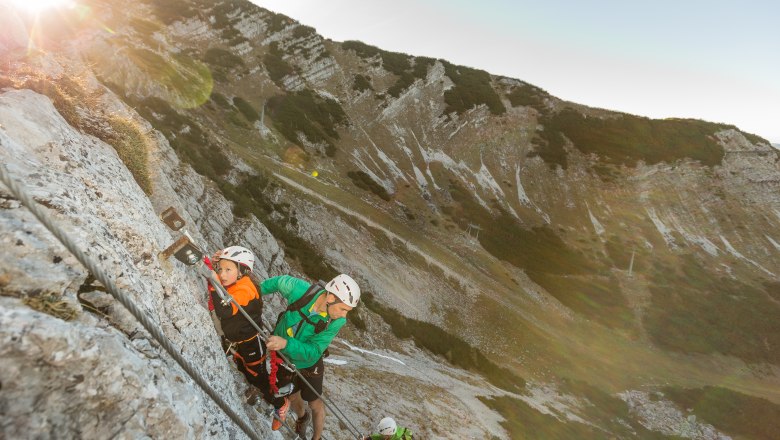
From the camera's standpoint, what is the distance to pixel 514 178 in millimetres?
90375

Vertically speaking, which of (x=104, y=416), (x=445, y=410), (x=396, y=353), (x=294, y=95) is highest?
(x=294, y=95)

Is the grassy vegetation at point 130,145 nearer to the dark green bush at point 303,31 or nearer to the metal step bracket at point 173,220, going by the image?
the metal step bracket at point 173,220

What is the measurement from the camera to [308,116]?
85438 millimetres

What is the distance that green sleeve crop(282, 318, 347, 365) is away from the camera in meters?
7.04

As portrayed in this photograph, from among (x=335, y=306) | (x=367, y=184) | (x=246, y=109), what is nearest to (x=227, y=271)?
(x=335, y=306)

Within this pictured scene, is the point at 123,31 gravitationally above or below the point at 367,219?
above

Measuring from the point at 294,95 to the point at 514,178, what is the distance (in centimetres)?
5752

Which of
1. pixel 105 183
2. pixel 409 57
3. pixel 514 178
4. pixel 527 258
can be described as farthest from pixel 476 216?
pixel 105 183

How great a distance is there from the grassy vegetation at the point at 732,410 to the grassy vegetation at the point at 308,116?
6836 centimetres

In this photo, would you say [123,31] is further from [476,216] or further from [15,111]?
[15,111]

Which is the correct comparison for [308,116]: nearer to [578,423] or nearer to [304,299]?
[578,423]

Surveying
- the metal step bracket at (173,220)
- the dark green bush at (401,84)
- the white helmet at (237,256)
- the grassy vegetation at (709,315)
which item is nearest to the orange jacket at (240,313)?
the white helmet at (237,256)

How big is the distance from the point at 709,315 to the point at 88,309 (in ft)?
268

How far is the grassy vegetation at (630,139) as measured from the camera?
91.7 m
